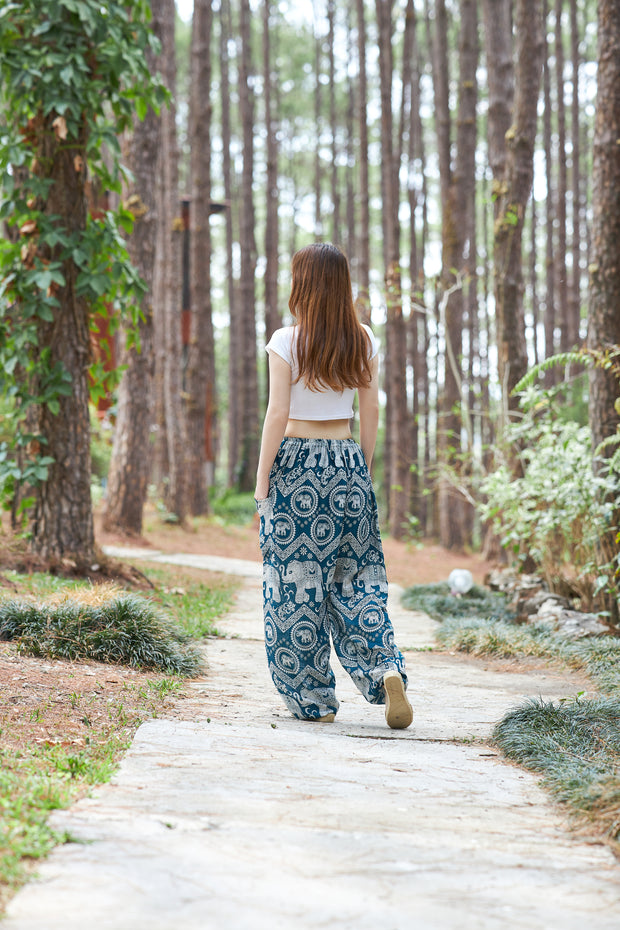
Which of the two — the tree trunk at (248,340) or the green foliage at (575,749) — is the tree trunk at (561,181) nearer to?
the tree trunk at (248,340)

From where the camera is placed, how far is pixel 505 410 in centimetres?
970

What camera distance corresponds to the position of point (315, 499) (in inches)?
148

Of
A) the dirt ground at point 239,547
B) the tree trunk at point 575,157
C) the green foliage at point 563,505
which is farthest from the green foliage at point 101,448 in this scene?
the tree trunk at point 575,157

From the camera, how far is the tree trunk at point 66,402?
20.6 feet

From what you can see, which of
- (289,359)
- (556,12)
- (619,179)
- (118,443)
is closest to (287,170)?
(556,12)

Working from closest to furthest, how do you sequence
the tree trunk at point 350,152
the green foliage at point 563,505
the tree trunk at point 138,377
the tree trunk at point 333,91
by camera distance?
the green foliage at point 563,505, the tree trunk at point 138,377, the tree trunk at point 333,91, the tree trunk at point 350,152

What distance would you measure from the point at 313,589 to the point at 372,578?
275 mm

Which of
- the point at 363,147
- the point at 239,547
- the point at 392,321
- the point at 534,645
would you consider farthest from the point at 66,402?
the point at 363,147

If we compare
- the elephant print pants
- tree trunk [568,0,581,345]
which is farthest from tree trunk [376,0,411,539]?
the elephant print pants

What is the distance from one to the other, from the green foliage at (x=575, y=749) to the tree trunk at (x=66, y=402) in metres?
3.77

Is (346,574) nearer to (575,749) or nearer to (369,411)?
(369,411)

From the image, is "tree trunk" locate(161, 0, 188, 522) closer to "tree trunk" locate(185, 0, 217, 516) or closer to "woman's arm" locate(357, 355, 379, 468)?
"tree trunk" locate(185, 0, 217, 516)

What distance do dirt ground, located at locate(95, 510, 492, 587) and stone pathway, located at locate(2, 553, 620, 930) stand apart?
22.3 ft

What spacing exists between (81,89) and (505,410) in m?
5.52
